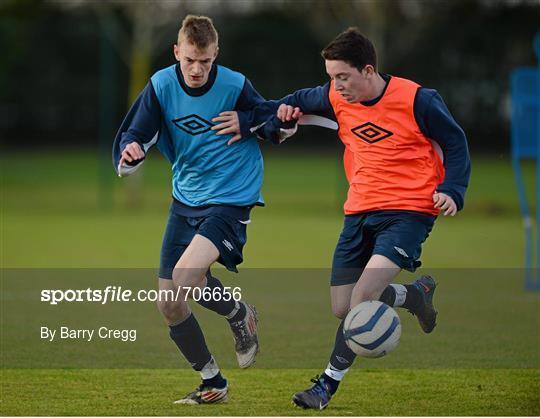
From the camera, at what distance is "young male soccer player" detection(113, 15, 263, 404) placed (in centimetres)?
605

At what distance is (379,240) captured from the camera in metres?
5.90

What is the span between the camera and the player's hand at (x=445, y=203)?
18.8 feet

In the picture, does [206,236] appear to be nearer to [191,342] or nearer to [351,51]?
[191,342]

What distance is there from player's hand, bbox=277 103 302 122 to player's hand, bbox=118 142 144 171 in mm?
800

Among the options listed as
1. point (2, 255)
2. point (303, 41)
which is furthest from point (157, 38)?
point (2, 255)

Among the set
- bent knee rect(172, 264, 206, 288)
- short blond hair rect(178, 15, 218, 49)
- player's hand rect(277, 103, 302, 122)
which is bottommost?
bent knee rect(172, 264, 206, 288)

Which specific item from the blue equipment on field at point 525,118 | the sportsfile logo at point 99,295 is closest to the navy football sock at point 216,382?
the sportsfile logo at point 99,295

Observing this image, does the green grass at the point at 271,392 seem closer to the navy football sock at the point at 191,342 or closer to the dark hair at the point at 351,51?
the navy football sock at the point at 191,342

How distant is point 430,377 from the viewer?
681 cm

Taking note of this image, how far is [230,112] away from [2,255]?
7.70 metres

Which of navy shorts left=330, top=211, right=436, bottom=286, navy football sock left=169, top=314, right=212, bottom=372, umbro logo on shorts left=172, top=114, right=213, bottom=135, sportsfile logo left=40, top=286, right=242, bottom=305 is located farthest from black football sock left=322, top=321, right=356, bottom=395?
sportsfile logo left=40, top=286, right=242, bottom=305

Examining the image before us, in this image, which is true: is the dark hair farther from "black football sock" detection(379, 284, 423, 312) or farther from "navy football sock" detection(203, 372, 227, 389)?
"navy football sock" detection(203, 372, 227, 389)

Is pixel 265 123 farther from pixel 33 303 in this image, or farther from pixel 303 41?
pixel 303 41

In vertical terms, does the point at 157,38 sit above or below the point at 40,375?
below
